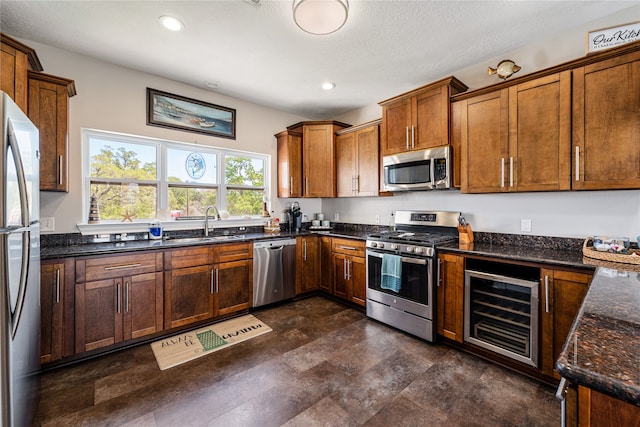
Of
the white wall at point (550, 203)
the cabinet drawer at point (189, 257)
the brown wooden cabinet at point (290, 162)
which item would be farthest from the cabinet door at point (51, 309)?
the white wall at point (550, 203)

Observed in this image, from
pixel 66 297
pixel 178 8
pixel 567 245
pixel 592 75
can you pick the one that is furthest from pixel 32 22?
pixel 567 245

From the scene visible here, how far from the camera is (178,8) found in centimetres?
214

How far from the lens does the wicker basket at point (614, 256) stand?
1.84 m

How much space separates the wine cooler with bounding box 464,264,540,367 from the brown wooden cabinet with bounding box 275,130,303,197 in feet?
8.61

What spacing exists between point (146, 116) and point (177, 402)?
2937 millimetres

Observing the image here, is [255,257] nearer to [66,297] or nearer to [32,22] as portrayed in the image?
[66,297]

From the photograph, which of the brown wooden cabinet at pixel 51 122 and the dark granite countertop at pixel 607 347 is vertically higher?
the brown wooden cabinet at pixel 51 122

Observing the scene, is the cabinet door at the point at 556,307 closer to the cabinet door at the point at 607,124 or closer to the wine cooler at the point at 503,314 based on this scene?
the wine cooler at the point at 503,314

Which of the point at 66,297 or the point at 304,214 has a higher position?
the point at 304,214

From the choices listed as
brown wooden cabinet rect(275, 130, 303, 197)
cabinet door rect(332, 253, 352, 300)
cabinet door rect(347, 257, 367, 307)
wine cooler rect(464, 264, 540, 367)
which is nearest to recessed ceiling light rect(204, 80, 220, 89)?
brown wooden cabinet rect(275, 130, 303, 197)

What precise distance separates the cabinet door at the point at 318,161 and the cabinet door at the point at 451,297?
2005 millimetres

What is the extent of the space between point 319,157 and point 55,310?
3305mm

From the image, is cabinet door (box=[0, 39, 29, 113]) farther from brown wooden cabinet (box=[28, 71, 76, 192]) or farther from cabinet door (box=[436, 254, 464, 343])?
cabinet door (box=[436, 254, 464, 343])

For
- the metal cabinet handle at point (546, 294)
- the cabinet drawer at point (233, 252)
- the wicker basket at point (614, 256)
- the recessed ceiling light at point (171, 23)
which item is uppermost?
the recessed ceiling light at point (171, 23)
